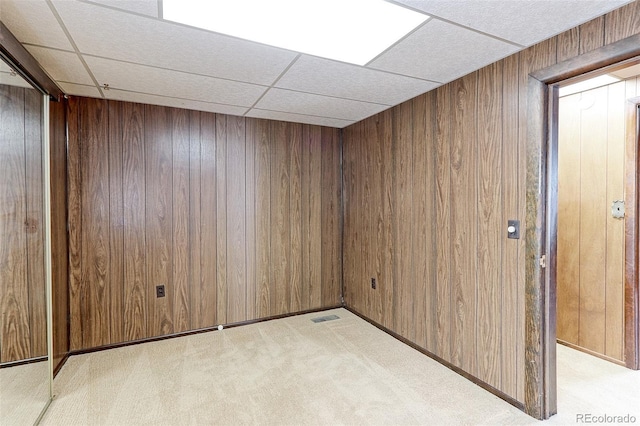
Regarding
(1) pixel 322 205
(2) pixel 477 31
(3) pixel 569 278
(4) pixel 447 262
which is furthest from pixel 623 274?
(1) pixel 322 205

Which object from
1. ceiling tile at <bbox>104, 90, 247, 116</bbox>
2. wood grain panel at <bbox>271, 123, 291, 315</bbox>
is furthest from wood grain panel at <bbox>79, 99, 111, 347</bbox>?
wood grain panel at <bbox>271, 123, 291, 315</bbox>

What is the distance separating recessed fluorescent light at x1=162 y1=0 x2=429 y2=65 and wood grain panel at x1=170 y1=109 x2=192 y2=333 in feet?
5.70

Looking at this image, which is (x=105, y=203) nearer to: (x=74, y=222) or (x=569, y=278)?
(x=74, y=222)

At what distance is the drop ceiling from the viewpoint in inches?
63.9

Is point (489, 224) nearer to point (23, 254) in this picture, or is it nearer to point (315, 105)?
point (315, 105)

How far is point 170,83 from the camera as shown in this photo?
8.48ft

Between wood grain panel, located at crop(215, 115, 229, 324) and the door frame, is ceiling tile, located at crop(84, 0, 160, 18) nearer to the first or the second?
wood grain panel, located at crop(215, 115, 229, 324)

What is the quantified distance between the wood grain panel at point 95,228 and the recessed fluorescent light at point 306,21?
1.84 metres

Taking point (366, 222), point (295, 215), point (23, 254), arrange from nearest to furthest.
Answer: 1. point (23, 254)
2. point (366, 222)
3. point (295, 215)

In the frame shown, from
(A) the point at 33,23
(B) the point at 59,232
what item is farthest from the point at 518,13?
(B) the point at 59,232

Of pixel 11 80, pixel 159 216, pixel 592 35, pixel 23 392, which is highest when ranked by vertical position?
pixel 592 35

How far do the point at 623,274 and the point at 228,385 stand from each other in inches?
127

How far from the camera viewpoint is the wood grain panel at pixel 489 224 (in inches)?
88.7

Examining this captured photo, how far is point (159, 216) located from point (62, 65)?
57.5 inches
